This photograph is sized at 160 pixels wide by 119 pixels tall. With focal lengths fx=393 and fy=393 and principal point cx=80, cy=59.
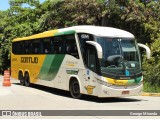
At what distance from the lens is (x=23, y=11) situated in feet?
136

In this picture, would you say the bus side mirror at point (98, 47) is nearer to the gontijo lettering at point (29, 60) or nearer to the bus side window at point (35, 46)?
the bus side window at point (35, 46)

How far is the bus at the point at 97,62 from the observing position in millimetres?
15852

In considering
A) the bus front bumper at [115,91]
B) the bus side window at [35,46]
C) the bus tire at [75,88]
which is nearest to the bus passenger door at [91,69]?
the bus front bumper at [115,91]

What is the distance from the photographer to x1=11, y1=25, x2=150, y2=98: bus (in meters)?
15.9

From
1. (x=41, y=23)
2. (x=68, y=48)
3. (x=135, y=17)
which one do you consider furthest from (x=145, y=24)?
(x=41, y=23)

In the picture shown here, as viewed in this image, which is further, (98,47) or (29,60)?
(29,60)

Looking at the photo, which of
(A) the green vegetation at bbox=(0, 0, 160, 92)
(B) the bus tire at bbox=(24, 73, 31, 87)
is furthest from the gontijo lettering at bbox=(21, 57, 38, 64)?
(A) the green vegetation at bbox=(0, 0, 160, 92)

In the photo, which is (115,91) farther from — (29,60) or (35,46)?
(29,60)

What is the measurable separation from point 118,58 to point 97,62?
93cm

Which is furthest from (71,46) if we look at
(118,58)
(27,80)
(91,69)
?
(27,80)

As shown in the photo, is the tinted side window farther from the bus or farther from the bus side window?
the bus side window

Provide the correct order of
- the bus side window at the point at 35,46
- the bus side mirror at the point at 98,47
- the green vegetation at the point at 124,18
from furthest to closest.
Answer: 1. the green vegetation at the point at 124,18
2. the bus side window at the point at 35,46
3. the bus side mirror at the point at 98,47

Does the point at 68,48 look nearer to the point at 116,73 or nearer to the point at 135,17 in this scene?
the point at 116,73

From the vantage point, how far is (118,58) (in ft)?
53.0
